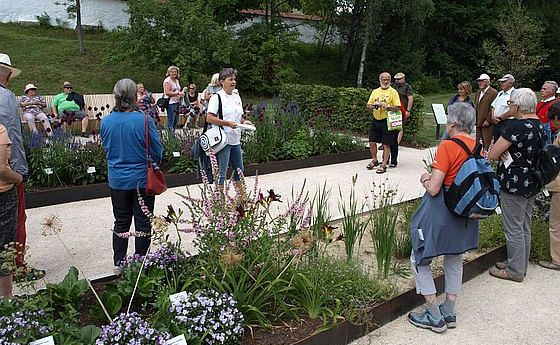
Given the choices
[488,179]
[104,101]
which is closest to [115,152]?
[488,179]

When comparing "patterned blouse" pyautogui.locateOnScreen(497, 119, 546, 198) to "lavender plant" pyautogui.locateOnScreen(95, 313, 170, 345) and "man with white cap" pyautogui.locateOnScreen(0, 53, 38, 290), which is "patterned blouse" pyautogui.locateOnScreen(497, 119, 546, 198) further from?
"man with white cap" pyautogui.locateOnScreen(0, 53, 38, 290)

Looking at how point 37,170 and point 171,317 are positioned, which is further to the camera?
point 37,170

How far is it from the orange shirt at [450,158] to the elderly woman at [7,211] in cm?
284

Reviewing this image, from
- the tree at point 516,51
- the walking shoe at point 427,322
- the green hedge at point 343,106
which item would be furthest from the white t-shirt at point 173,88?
the tree at point 516,51

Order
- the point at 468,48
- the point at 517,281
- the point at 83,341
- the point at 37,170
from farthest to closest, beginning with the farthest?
1. the point at 468,48
2. the point at 37,170
3. the point at 517,281
4. the point at 83,341

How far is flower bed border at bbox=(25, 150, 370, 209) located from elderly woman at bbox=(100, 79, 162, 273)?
1.31 metres

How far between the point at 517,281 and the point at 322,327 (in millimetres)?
2323

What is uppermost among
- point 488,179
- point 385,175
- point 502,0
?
point 502,0

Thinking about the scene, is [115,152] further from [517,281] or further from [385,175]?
[385,175]

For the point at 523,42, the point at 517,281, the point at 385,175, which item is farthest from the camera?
the point at 523,42

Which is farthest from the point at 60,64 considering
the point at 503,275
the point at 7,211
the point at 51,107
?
the point at 503,275

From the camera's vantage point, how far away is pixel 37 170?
6.72 metres

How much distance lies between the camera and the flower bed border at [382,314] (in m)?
3.31

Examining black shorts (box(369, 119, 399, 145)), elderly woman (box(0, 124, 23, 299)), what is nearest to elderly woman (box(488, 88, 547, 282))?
elderly woman (box(0, 124, 23, 299))
